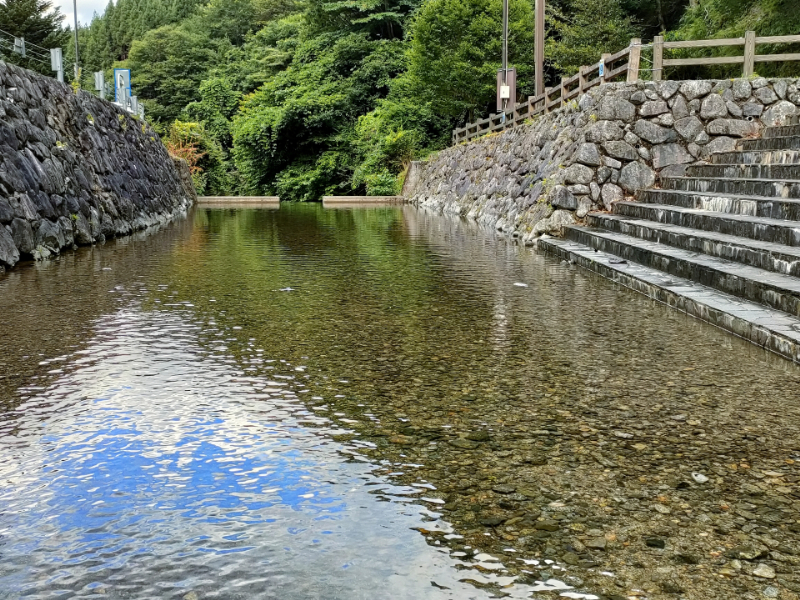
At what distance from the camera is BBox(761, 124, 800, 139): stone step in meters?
13.1

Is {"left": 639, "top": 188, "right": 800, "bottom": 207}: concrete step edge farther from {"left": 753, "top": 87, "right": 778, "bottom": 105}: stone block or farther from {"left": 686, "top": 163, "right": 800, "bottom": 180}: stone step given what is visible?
{"left": 753, "top": 87, "right": 778, "bottom": 105}: stone block

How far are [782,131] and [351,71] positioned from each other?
115ft

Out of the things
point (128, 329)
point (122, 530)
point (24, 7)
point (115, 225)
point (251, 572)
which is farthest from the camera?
point (24, 7)

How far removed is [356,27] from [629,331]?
43.2 meters

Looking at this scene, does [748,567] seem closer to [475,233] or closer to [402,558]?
[402,558]

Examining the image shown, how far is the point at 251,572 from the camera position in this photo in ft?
8.41

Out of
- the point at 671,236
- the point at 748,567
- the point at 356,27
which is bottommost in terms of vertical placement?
the point at 748,567

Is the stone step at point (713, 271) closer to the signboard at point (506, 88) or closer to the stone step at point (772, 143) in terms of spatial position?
the stone step at point (772, 143)

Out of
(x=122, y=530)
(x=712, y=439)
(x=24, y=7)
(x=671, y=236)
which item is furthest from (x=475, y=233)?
(x=24, y=7)

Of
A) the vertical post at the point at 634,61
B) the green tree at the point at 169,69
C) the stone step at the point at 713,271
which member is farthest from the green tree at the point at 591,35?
the green tree at the point at 169,69

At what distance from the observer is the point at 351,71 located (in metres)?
46.0

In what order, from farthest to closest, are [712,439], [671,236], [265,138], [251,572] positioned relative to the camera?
[265,138]
[671,236]
[712,439]
[251,572]

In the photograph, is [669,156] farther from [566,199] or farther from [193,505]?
[193,505]

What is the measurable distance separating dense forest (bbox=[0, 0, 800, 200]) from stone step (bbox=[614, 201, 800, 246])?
10734 mm
